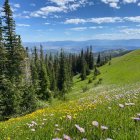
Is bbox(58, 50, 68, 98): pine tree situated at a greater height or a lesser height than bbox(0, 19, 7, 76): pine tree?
Result: lesser

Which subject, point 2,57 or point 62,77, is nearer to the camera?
point 2,57

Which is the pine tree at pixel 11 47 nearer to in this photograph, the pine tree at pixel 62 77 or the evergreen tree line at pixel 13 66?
the evergreen tree line at pixel 13 66

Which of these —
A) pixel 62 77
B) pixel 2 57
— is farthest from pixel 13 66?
pixel 62 77

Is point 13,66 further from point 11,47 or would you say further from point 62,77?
point 62,77

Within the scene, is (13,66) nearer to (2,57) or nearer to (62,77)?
(2,57)

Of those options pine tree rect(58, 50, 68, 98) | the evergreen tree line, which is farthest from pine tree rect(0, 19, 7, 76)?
pine tree rect(58, 50, 68, 98)

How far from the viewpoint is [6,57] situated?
49.0m

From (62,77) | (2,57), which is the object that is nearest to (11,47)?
(2,57)

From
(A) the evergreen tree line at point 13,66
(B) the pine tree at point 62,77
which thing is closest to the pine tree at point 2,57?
(A) the evergreen tree line at point 13,66

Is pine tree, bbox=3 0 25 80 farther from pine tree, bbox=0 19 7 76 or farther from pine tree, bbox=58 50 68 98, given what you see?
pine tree, bbox=58 50 68 98

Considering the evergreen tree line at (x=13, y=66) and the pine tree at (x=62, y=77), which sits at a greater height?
the evergreen tree line at (x=13, y=66)

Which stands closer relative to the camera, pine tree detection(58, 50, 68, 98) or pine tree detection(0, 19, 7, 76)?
pine tree detection(0, 19, 7, 76)

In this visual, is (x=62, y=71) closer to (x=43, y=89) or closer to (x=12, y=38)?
(x=43, y=89)

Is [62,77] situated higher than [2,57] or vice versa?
[2,57]
